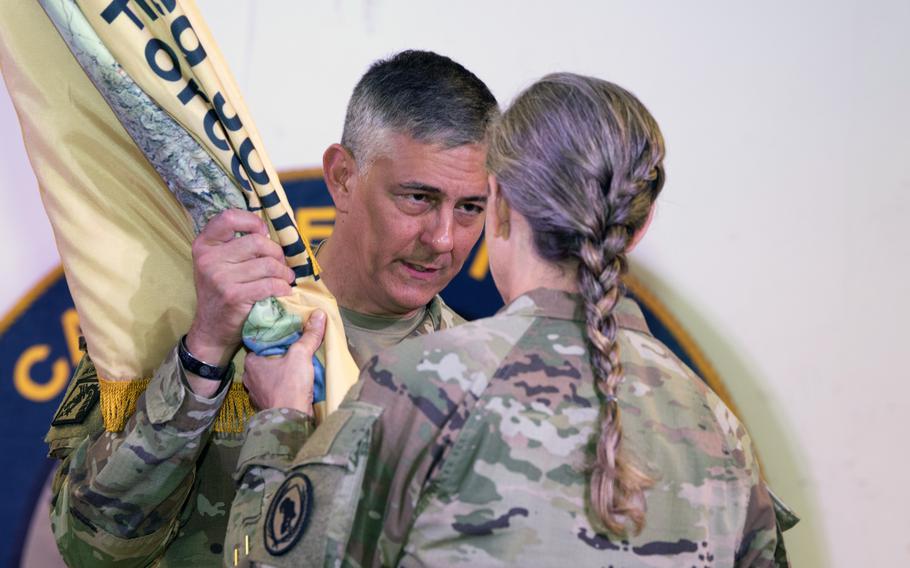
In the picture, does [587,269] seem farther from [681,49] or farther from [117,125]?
[681,49]

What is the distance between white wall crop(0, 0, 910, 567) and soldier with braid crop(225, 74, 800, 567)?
1097 mm

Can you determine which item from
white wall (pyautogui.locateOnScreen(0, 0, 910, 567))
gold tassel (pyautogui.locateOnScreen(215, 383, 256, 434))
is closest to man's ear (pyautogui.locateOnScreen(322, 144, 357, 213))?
white wall (pyautogui.locateOnScreen(0, 0, 910, 567))

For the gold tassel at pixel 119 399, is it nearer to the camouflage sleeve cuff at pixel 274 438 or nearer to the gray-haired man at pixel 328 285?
the gray-haired man at pixel 328 285

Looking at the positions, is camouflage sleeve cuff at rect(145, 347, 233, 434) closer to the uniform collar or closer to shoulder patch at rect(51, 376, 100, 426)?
shoulder patch at rect(51, 376, 100, 426)

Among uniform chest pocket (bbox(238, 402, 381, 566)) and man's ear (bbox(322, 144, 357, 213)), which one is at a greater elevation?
uniform chest pocket (bbox(238, 402, 381, 566))

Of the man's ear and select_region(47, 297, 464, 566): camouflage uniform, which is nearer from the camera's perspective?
select_region(47, 297, 464, 566): camouflage uniform

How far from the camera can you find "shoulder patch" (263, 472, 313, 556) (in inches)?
39.1

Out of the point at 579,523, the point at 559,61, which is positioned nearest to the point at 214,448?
the point at 579,523

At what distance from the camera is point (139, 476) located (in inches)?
54.6

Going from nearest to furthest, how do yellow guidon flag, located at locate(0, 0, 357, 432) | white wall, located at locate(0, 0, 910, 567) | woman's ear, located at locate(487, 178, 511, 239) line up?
woman's ear, located at locate(487, 178, 511, 239) < yellow guidon flag, located at locate(0, 0, 357, 432) < white wall, located at locate(0, 0, 910, 567)

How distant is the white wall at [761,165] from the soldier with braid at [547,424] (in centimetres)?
110

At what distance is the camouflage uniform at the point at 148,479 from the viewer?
1.38 m

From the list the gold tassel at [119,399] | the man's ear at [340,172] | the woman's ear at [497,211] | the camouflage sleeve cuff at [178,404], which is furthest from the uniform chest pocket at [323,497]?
the man's ear at [340,172]

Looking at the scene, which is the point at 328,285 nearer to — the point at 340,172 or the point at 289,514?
the point at 340,172
